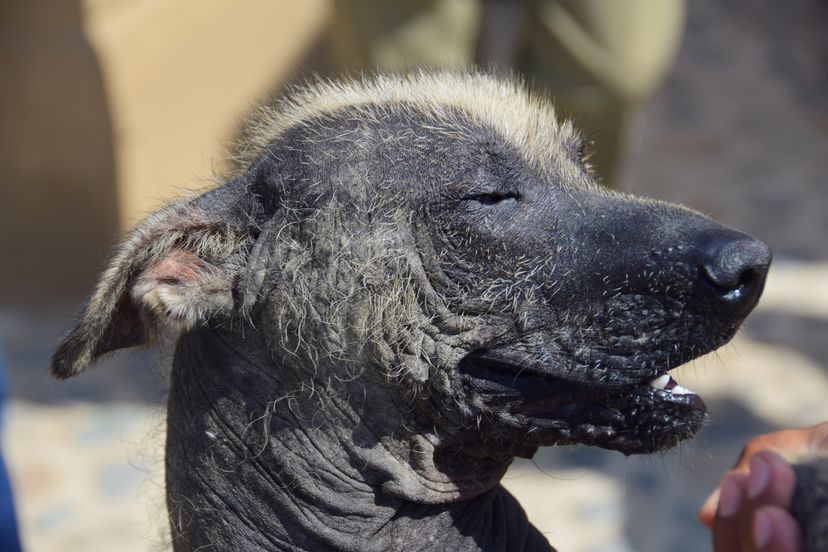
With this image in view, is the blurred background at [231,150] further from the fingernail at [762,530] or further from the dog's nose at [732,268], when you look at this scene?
the fingernail at [762,530]

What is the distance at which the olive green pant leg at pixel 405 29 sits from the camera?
4406 mm

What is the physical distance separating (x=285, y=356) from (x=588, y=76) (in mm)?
2625

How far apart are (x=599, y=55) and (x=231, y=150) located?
1970 millimetres

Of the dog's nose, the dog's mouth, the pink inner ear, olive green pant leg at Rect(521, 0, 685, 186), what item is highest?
olive green pant leg at Rect(521, 0, 685, 186)

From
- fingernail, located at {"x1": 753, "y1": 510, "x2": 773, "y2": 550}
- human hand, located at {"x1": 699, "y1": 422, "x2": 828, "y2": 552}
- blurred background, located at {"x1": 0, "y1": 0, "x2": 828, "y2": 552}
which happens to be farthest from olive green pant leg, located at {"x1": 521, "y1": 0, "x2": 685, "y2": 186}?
fingernail, located at {"x1": 753, "y1": 510, "x2": 773, "y2": 550}

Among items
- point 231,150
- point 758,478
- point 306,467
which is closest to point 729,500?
point 758,478

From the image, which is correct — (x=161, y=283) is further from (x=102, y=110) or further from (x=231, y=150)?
(x=102, y=110)

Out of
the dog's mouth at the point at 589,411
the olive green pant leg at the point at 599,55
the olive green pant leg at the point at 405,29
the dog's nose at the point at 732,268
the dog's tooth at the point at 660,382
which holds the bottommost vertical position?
the dog's mouth at the point at 589,411

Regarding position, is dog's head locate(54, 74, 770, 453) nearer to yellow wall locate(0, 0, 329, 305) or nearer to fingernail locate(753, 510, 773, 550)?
fingernail locate(753, 510, 773, 550)

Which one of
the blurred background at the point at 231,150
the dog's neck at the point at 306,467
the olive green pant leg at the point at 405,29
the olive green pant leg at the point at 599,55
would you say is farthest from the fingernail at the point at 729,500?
the olive green pant leg at the point at 405,29

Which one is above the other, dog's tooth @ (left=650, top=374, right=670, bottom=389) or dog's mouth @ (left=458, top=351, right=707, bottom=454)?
dog's tooth @ (left=650, top=374, right=670, bottom=389)

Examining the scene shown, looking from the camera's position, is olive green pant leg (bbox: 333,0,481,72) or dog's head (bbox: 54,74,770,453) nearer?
dog's head (bbox: 54,74,770,453)

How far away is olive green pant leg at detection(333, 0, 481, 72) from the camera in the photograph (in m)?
4.41

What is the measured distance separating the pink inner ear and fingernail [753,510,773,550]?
1251mm
